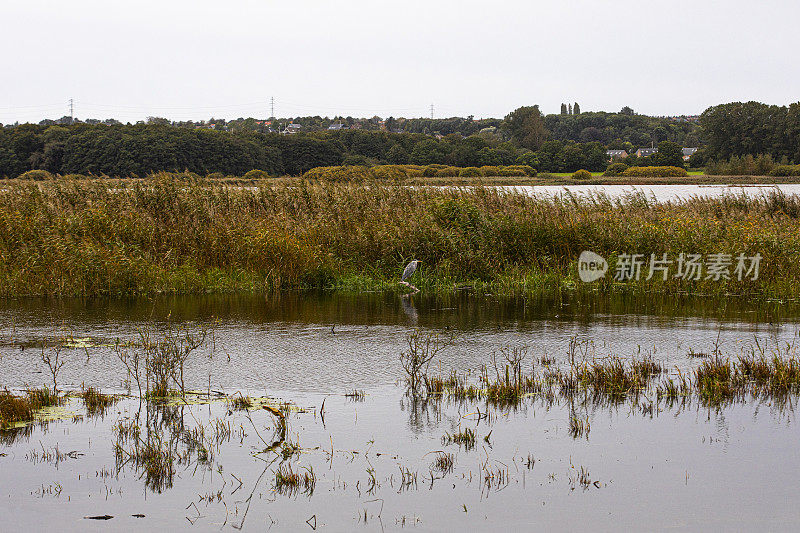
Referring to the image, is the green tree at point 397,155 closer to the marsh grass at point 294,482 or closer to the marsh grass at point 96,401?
the marsh grass at point 96,401

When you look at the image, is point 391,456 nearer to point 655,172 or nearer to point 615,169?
point 615,169

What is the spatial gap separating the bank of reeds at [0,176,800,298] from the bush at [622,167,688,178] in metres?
78.0

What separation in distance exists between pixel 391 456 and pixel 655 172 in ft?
317

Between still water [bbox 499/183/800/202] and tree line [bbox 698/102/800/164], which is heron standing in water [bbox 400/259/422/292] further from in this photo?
tree line [bbox 698/102/800/164]

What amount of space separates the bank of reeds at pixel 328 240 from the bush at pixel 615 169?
76.8 metres

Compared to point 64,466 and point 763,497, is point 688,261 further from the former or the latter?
point 64,466

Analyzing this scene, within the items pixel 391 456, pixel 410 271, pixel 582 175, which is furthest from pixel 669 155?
pixel 391 456

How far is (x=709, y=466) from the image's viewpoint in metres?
6.79

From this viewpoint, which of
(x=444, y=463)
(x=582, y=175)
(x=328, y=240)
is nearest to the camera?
(x=444, y=463)

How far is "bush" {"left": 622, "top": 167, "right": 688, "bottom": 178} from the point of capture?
97.0m

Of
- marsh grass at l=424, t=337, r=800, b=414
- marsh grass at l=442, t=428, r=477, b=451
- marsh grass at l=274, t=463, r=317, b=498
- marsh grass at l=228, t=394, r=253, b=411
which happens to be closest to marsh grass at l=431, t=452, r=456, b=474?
marsh grass at l=442, t=428, r=477, b=451

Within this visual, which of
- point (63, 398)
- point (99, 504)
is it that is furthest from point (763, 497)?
point (63, 398)

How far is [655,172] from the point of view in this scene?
97625 mm

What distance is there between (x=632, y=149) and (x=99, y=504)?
127010 millimetres
